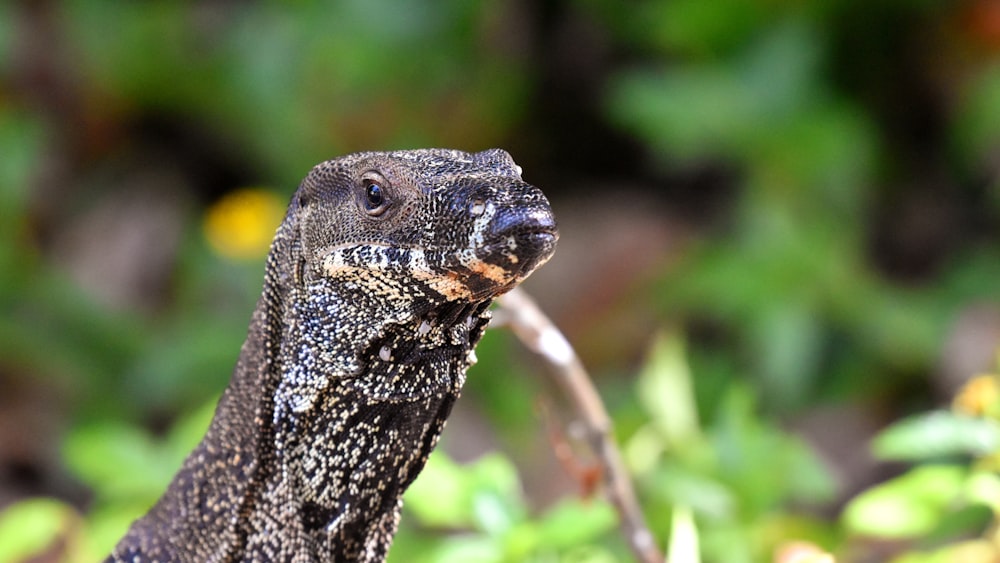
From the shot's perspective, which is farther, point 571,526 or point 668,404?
point 668,404

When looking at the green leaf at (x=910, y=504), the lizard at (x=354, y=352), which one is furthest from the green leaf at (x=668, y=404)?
the lizard at (x=354, y=352)

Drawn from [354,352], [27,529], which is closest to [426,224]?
[354,352]

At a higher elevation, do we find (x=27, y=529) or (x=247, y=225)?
(x=247, y=225)

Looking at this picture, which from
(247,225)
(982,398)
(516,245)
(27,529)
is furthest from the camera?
(247,225)

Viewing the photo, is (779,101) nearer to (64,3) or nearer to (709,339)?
(709,339)

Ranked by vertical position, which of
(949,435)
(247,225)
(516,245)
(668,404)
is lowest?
(516,245)

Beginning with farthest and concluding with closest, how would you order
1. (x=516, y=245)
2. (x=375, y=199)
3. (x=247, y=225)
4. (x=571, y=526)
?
(x=247, y=225) → (x=571, y=526) → (x=375, y=199) → (x=516, y=245)

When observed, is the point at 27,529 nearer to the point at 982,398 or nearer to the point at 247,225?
the point at 982,398

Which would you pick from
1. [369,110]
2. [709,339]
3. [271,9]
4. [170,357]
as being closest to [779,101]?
[709,339]
